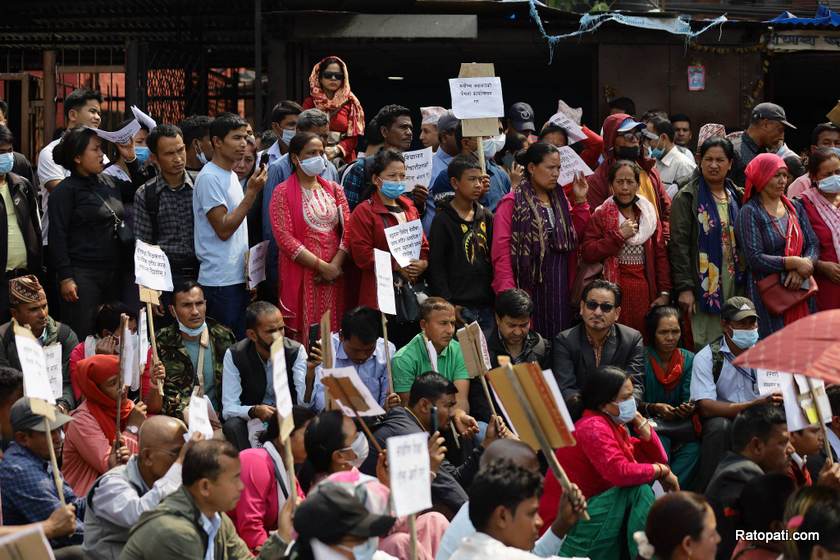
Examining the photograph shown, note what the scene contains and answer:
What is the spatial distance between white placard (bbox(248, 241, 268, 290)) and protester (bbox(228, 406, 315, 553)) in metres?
2.40

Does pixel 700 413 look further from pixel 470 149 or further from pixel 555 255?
A: pixel 470 149

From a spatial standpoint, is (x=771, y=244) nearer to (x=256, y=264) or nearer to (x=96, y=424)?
(x=256, y=264)

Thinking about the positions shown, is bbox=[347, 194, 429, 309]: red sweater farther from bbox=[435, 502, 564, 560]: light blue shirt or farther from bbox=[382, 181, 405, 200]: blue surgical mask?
bbox=[435, 502, 564, 560]: light blue shirt

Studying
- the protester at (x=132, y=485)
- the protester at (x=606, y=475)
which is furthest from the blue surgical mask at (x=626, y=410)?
the protester at (x=132, y=485)

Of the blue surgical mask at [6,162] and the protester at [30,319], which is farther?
the blue surgical mask at [6,162]

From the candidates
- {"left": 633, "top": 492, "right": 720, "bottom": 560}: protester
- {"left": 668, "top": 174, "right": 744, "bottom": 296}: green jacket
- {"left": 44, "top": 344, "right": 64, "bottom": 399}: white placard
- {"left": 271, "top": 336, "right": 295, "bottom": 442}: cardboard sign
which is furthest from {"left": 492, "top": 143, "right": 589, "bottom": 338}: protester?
{"left": 633, "top": 492, "right": 720, "bottom": 560}: protester

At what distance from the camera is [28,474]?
22.2 feet

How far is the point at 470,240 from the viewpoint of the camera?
9.49 m

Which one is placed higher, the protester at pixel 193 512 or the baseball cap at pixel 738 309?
the baseball cap at pixel 738 309

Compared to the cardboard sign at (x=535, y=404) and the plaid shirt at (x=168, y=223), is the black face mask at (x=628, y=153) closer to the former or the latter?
the plaid shirt at (x=168, y=223)

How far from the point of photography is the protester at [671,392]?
28.5 ft

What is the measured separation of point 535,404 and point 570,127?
5.17m

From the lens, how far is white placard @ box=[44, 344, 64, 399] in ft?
25.5

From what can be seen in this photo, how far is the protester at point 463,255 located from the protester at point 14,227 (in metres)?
2.91
